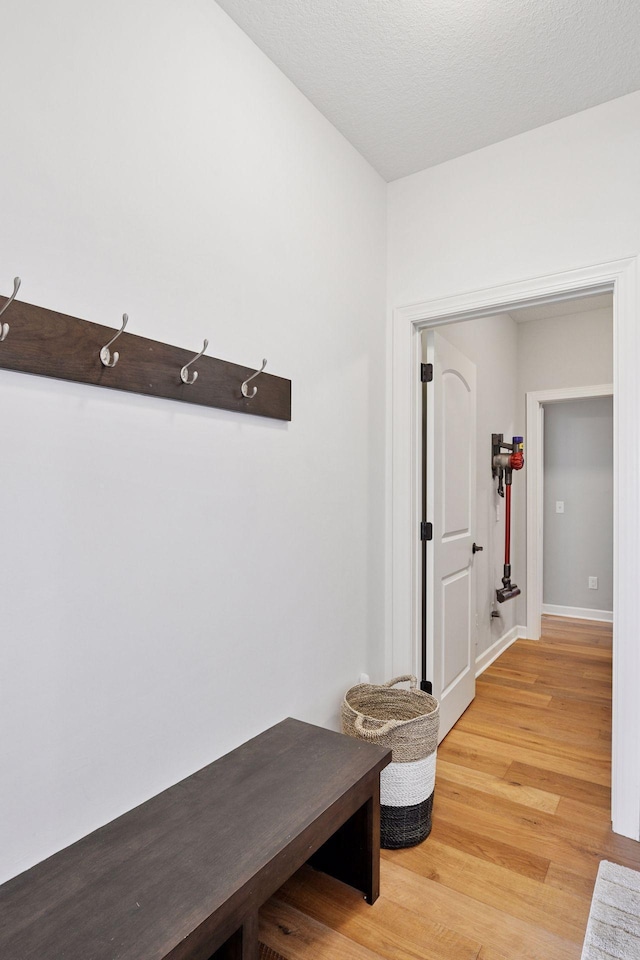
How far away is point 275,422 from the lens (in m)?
1.86

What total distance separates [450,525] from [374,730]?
48.0 inches

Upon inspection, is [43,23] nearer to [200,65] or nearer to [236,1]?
[200,65]

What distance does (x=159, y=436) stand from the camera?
4.75 ft

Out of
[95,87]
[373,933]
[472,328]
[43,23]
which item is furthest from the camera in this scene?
[472,328]

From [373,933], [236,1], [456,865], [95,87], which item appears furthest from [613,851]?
[236,1]

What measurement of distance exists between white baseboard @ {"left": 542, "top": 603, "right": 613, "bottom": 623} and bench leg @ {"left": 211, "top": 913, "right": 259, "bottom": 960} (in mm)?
4729

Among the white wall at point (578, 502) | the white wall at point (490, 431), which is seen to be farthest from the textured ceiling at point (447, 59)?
the white wall at point (578, 502)

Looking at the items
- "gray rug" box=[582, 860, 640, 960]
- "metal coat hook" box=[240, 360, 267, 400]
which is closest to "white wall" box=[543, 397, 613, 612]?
"gray rug" box=[582, 860, 640, 960]

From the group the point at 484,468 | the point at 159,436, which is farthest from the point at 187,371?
the point at 484,468

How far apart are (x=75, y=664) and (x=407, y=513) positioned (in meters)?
1.58

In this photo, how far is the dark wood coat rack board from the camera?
1135 millimetres

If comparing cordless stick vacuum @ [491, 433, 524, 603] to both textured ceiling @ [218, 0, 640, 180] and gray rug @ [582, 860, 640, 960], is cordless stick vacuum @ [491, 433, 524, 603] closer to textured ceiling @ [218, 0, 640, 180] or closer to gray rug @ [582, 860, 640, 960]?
textured ceiling @ [218, 0, 640, 180]

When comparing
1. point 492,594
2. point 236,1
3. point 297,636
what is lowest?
point 492,594

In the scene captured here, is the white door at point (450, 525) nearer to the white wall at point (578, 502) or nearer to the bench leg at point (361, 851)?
the bench leg at point (361, 851)
